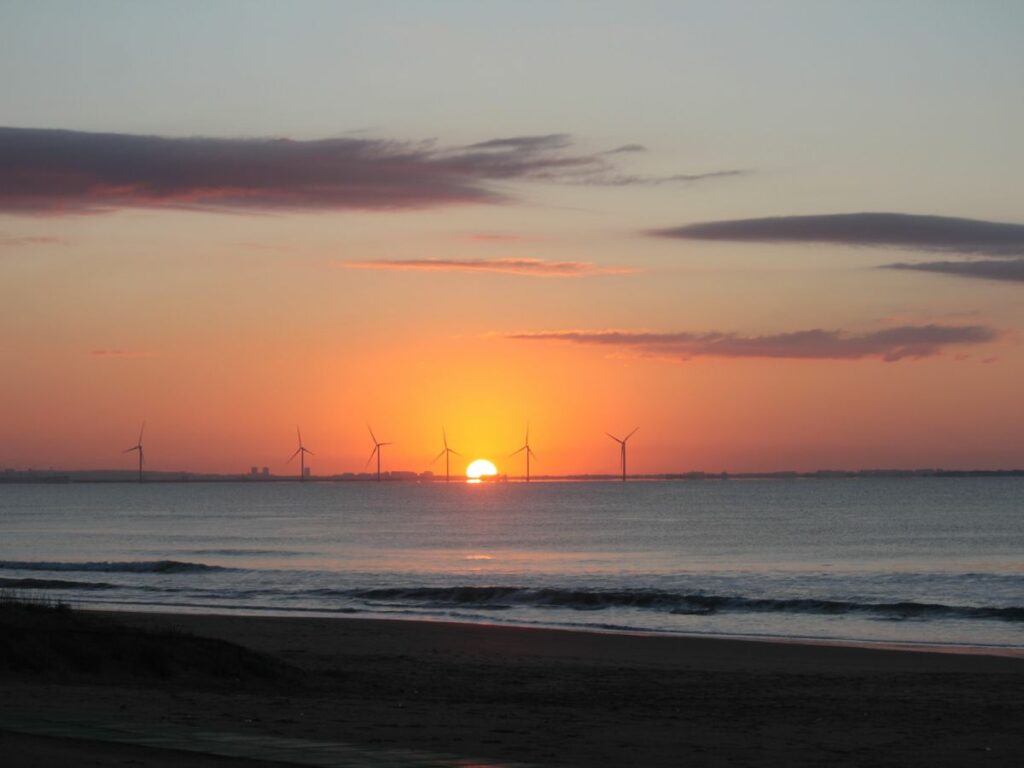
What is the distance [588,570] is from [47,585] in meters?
29.0

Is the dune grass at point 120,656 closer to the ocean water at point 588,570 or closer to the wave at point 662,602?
the ocean water at point 588,570

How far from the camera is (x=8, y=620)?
23.6 m

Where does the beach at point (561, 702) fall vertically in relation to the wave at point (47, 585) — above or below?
above

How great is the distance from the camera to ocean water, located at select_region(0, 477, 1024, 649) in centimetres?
4547

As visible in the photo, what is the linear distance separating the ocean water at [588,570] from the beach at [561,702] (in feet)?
30.3

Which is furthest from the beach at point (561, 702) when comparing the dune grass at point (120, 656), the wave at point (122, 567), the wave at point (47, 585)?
the wave at point (122, 567)

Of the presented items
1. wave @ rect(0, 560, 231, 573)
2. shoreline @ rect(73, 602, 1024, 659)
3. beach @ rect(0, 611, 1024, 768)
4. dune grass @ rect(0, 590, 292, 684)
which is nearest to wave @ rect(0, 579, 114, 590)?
shoreline @ rect(73, 602, 1024, 659)

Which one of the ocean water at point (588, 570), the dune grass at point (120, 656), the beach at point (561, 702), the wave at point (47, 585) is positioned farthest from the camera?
the wave at point (47, 585)

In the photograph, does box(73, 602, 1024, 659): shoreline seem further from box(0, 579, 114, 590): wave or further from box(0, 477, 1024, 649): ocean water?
box(0, 579, 114, 590): wave

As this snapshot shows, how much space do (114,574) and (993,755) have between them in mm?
61875

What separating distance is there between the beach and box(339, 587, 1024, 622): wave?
1285 cm

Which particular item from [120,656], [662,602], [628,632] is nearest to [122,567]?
[662,602]

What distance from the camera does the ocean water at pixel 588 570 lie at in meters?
45.5

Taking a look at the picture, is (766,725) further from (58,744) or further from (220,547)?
(220,547)
